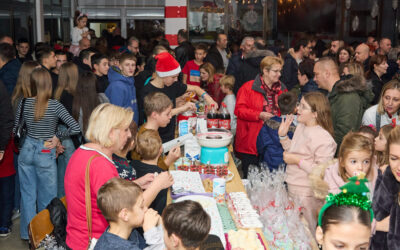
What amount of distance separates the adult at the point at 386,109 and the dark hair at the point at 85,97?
2.66 meters

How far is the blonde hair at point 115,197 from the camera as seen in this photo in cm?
221

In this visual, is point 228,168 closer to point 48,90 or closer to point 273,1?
point 48,90

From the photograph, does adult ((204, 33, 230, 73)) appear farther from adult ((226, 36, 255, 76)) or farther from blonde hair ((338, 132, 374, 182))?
blonde hair ((338, 132, 374, 182))

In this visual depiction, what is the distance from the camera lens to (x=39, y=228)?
104 inches

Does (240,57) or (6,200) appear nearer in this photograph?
(6,200)

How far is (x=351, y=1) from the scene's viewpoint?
15000 mm

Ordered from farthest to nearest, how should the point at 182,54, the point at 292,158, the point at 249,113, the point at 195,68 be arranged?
the point at 182,54
the point at 195,68
the point at 249,113
the point at 292,158

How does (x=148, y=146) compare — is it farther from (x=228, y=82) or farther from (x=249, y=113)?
(x=228, y=82)

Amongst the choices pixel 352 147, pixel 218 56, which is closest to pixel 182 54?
pixel 218 56

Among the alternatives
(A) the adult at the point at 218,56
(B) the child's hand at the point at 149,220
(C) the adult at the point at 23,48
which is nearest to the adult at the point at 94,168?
(B) the child's hand at the point at 149,220

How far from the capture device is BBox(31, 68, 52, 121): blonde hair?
153 inches

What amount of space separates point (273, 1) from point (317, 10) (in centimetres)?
223

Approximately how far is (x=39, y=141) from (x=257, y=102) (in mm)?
2170

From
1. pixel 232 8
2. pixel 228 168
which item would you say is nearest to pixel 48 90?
pixel 228 168
